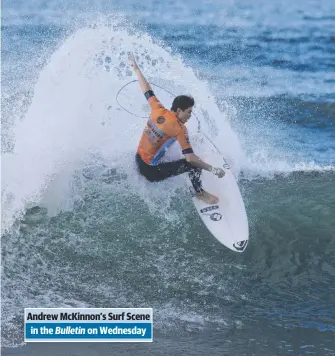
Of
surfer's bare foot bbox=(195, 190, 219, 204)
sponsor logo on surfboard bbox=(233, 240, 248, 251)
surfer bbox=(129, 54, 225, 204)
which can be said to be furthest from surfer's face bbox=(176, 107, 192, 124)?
sponsor logo on surfboard bbox=(233, 240, 248, 251)

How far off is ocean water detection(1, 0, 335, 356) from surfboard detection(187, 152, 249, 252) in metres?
0.22

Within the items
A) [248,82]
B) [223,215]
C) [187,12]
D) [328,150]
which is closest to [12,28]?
[187,12]

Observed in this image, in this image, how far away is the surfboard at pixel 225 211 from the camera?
27.1 feet

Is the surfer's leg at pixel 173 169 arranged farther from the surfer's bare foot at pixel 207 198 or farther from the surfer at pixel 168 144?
the surfer's bare foot at pixel 207 198

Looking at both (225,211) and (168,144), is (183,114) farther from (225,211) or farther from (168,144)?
(225,211)

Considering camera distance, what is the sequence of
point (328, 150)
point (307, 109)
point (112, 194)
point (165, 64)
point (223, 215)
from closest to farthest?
point (223, 215) → point (112, 194) → point (165, 64) → point (328, 150) → point (307, 109)

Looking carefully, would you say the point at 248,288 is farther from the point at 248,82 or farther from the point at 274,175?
the point at 248,82

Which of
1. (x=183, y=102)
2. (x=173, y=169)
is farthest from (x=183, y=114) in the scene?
(x=173, y=169)

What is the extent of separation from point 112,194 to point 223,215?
169 centimetres

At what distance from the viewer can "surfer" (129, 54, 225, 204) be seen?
7641mm

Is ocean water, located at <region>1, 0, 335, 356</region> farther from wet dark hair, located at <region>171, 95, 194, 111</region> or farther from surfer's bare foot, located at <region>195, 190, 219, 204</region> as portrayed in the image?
wet dark hair, located at <region>171, 95, 194, 111</region>

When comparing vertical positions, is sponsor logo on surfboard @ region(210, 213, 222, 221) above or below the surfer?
below

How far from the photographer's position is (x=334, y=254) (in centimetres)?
851

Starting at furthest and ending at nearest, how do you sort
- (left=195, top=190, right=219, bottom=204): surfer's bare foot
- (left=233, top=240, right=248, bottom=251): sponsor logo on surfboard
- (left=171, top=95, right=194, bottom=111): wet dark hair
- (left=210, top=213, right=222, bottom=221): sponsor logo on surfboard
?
(left=195, top=190, right=219, bottom=204): surfer's bare foot, (left=210, top=213, right=222, bottom=221): sponsor logo on surfboard, (left=233, top=240, right=248, bottom=251): sponsor logo on surfboard, (left=171, top=95, right=194, bottom=111): wet dark hair
